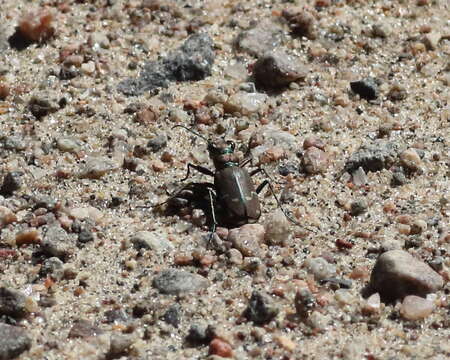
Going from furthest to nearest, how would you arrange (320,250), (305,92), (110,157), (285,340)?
(305,92)
(110,157)
(320,250)
(285,340)

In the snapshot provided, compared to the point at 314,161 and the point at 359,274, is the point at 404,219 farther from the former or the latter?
the point at 314,161

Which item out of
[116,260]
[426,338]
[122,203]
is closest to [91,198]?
[122,203]

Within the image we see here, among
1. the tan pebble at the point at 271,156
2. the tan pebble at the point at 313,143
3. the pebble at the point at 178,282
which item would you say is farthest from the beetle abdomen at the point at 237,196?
the tan pebble at the point at 313,143

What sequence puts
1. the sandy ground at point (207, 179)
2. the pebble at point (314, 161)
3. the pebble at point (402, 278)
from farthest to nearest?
the pebble at point (314, 161) → the pebble at point (402, 278) → the sandy ground at point (207, 179)

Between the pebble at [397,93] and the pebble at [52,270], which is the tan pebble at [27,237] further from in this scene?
the pebble at [397,93]

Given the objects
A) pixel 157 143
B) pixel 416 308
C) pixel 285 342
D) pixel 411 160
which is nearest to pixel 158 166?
pixel 157 143

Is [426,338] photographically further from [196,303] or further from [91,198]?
[91,198]
